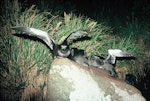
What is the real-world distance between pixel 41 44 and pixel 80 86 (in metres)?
0.93

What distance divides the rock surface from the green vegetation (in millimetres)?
480

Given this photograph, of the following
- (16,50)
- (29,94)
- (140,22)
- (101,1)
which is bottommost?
(29,94)

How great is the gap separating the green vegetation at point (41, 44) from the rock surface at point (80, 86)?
480mm

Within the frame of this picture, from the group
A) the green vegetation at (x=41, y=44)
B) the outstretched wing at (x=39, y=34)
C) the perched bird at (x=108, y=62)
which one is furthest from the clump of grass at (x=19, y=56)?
the perched bird at (x=108, y=62)

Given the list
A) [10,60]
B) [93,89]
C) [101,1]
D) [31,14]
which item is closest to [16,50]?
[10,60]

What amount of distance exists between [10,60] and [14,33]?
0.42m

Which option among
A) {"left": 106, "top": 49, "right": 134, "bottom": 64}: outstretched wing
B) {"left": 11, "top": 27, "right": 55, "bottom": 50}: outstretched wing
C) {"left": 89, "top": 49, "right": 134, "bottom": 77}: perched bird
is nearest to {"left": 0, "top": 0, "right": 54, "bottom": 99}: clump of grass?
{"left": 11, "top": 27, "right": 55, "bottom": 50}: outstretched wing

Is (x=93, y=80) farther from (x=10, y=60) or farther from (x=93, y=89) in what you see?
(x=10, y=60)

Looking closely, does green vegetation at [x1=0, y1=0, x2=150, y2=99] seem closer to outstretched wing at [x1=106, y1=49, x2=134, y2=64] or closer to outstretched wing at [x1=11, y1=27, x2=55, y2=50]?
outstretched wing at [x1=11, y1=27, x2=55, y2=50]

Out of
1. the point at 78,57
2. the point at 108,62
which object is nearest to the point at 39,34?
the point at 78,57

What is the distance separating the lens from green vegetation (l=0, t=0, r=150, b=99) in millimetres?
3430

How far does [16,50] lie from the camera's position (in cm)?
349

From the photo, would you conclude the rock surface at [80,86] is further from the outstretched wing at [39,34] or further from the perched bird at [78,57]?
the outstretched wing at [39,34]

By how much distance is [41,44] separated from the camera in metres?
3.69
